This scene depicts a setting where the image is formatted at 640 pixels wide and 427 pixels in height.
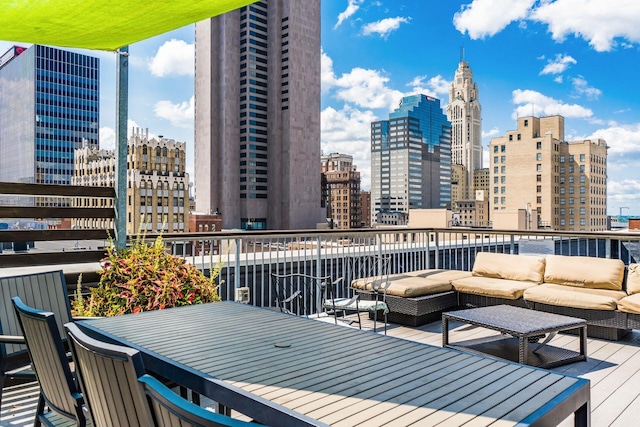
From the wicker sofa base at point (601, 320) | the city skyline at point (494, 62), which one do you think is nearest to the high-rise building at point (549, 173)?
the city skyline at point (494, 62)

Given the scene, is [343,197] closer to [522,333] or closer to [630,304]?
[630,304]

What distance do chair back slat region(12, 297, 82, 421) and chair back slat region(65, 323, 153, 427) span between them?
0.93 feet

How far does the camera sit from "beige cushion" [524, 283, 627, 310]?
4625mm

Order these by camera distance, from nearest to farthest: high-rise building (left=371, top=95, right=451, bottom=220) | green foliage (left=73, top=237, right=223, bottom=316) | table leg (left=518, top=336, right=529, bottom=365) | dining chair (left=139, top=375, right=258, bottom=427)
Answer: dining chair (left=139, top=375, right=258, bottom=427), green foliage (left=73, top=237, right=223, bottom=316), table leg (left=518, top=336, right=529, bottom=365), high-rise building (left=371, top=95, right=451, bottom=220)

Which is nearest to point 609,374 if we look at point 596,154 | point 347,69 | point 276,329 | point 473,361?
point 473,361

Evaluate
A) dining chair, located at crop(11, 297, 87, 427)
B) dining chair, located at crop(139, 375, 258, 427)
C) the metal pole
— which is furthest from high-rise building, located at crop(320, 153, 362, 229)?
dining chair, located at crop(139, 375, 258, 427)

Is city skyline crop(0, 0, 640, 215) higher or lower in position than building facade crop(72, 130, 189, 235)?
higher

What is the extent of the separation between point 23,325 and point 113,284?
1.69 meters

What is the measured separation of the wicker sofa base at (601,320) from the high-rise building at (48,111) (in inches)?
2644

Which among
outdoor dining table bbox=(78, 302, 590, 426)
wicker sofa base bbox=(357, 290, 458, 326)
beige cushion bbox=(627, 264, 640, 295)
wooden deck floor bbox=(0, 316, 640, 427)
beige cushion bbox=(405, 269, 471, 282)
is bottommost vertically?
wooden deck floor bbox=(0, 316, 640, 427)

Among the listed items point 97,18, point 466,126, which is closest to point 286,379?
point 97,18

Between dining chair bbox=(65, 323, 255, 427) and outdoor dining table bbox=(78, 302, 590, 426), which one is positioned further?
outdoor dining table bbox=(78, 302, 590, 426)

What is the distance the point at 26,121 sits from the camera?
65312mm

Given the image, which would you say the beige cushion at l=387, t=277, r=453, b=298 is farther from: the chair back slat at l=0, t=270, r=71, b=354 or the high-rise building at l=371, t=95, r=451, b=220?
the high-rise building at l=371, t=95, r=451, b=220
